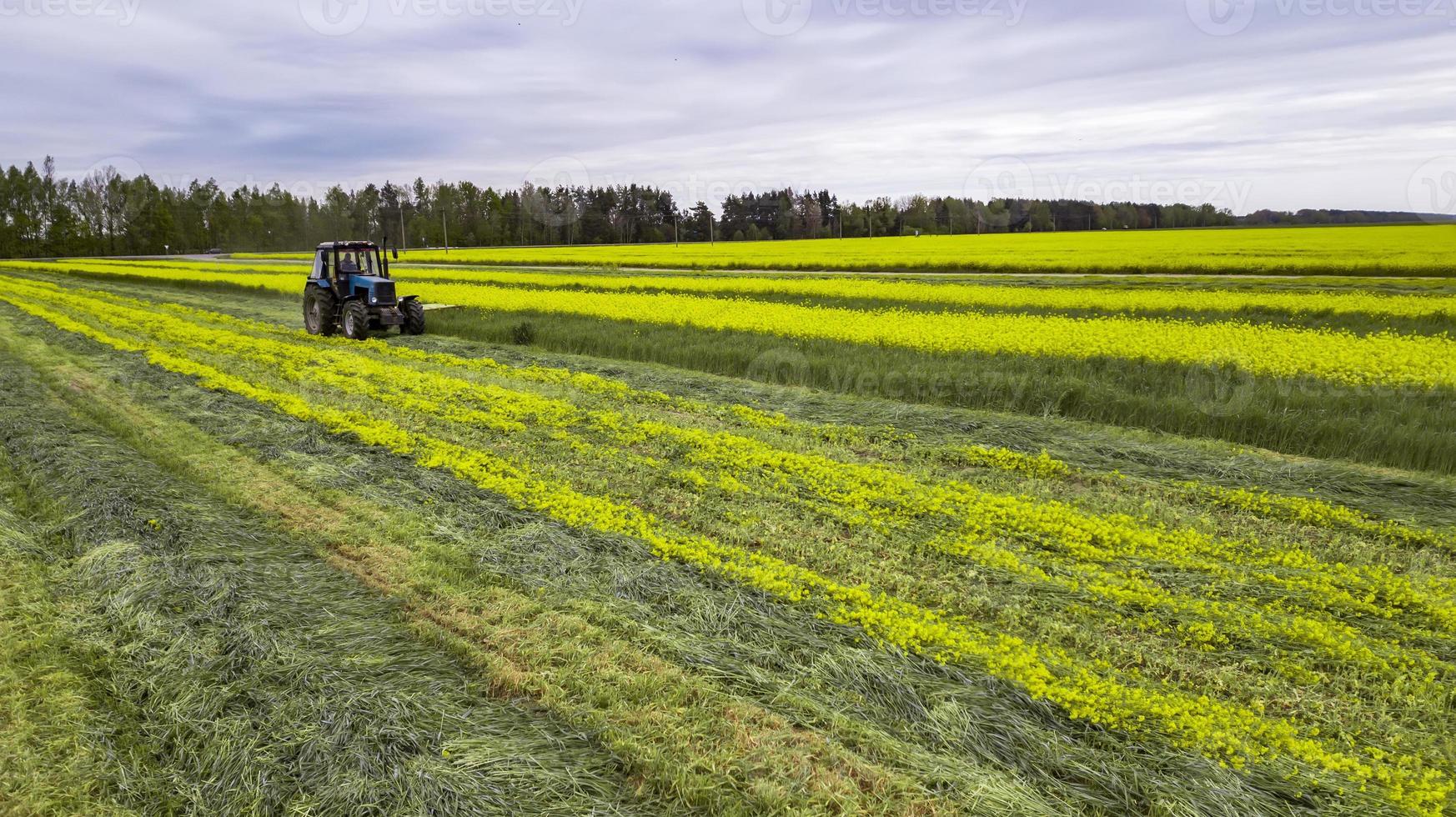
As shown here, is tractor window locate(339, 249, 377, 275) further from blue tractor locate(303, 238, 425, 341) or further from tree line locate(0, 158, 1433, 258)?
tree line locate(0, 158, 1433, 258)

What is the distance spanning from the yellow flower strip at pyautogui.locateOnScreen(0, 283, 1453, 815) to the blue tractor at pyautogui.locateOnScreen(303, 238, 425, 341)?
39.4ft

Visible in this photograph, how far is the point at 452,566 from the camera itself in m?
5.73

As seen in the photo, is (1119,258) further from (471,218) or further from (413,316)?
(471,218)

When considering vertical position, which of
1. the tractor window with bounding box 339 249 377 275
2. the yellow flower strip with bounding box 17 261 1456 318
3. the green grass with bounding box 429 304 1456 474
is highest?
the tractor window with bounding box 339 249 377 275

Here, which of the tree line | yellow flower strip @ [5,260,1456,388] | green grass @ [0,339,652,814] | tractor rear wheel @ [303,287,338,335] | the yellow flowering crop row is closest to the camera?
green grass @ [0,339,652,814]

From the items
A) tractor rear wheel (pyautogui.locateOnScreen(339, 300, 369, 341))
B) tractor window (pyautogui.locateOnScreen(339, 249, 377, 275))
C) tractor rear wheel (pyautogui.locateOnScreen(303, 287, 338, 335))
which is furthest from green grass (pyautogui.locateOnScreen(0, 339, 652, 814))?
tractor window (pyautogui.locateOnScreen(339, 249, 377, 275))

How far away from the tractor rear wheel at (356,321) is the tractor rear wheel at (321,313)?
869 mm

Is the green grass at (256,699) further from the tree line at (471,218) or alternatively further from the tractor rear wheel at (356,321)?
the tree line at (471,218)

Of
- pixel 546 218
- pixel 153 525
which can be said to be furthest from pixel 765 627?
pixel 546 218

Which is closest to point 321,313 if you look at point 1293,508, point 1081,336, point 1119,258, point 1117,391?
point 1117,391

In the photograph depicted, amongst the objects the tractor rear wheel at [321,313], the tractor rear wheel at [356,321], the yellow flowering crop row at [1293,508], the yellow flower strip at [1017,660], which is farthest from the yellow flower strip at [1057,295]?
the yellow flower strip at [1017,660]

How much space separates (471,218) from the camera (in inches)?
4237

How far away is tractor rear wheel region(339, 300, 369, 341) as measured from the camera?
17547mm

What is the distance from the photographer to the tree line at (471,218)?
96.4 meters
